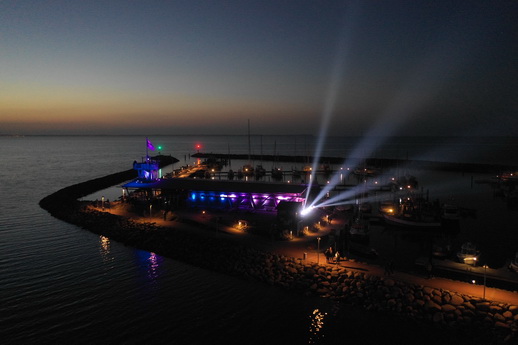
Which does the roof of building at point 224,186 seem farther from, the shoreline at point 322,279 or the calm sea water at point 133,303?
the calm sea water at point 133,303

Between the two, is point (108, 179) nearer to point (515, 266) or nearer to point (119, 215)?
point (119, 215)

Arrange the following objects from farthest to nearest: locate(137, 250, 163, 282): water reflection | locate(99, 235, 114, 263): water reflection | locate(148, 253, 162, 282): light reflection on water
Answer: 1. locate(99, 235, 114, 263): water reflection
2. locate(137, 250, 163, 282): water reflection
3. locate(148, 253, 162, 282): light reflection on water

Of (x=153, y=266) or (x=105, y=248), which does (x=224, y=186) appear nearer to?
(x=105, y=248)

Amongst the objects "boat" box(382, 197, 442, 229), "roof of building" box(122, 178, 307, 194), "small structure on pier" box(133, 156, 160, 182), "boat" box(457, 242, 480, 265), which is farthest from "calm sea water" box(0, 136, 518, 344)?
"small structure on pier" box(133, 156, 160, 182)

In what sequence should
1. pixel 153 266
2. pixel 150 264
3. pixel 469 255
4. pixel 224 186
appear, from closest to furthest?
pixel 469 255 → pixel 153 266 → pixel 150 264 → pixel 224 186

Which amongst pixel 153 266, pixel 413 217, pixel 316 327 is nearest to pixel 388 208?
pixel 413 217

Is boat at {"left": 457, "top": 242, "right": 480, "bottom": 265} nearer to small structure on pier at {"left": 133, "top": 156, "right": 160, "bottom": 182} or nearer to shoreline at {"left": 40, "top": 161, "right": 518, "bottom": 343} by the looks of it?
shoreline at {"left": 40, "top": 161, "right": 518, "bottom": 343}

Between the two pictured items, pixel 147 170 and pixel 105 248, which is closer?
pixel 105 248
